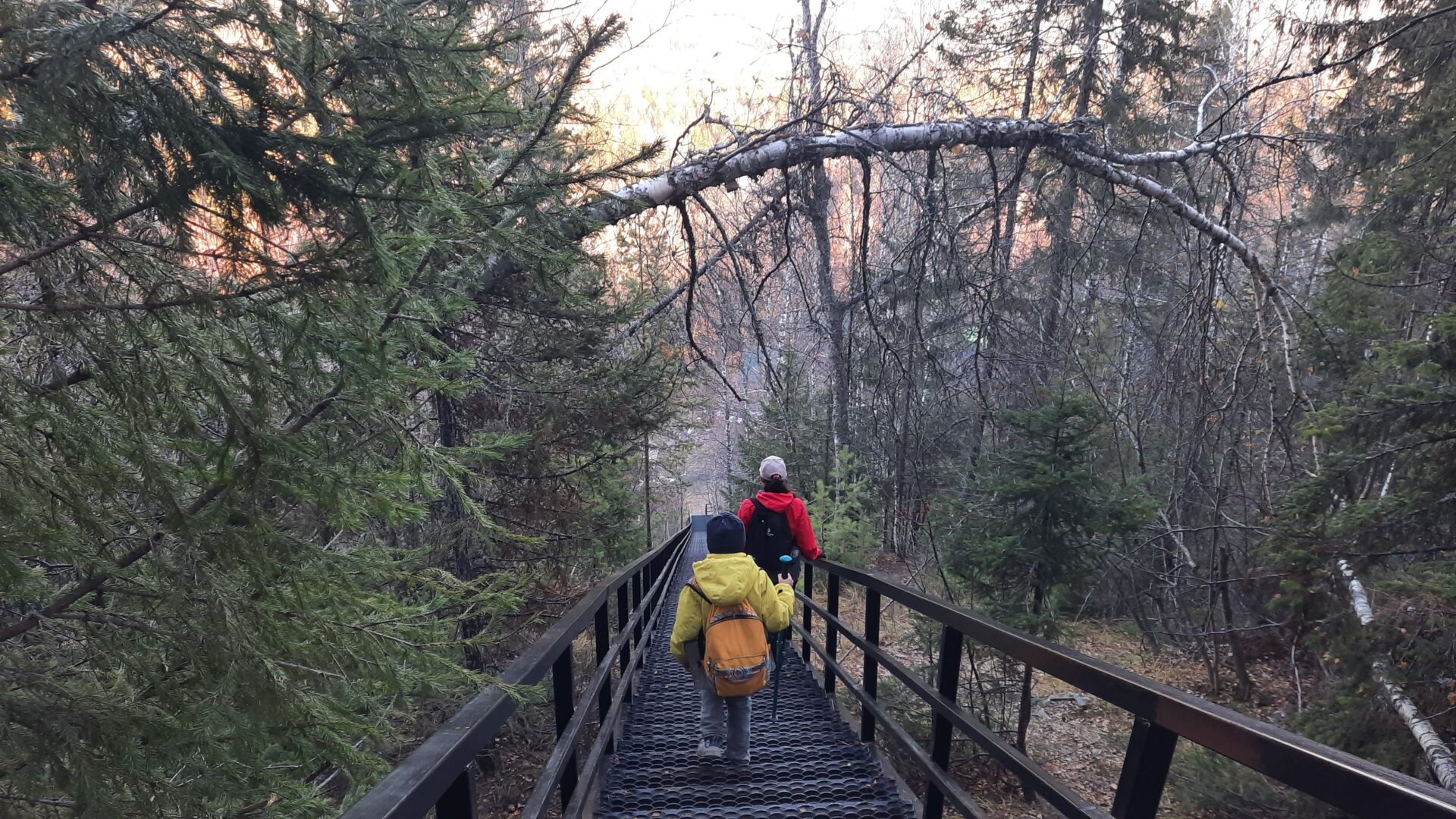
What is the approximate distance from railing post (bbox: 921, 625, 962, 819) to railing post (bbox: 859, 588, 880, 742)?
1.03 m

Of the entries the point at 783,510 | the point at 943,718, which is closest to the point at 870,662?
the point at 943,718

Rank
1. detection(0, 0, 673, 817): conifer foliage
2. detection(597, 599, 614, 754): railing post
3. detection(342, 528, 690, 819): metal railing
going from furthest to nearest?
detection(597, 599, 614, 754): railing post < detection(0, 0, 673, 817): conifer foliage < detection(342, 528, 690, 819): metal railing

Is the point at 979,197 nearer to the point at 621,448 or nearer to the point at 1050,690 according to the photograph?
the point at 621,448

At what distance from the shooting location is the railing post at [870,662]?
12.3 ft

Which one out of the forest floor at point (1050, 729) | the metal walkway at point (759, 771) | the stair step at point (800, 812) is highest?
the stair step at point (800, 812)

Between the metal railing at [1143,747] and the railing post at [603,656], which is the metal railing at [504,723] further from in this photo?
the metal railing at [1143,747]

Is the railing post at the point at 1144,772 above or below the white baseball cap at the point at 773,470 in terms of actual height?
below

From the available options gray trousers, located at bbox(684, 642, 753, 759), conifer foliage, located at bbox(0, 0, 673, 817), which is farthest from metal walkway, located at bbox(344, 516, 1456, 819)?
conifer foliage, located at bbox(0, 0, 673, 817)

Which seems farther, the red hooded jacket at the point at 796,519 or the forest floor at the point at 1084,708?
the forest floor at the point at 1084,708

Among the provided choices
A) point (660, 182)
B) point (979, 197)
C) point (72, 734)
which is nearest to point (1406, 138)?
point (979, 197)

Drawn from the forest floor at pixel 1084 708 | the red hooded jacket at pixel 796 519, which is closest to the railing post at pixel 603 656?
the red hooded jacket at pixel 796 519

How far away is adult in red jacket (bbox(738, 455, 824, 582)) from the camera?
529 centimetres

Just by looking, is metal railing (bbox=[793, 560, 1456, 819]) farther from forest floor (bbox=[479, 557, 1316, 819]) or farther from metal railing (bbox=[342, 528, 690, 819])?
forest floor (bbox=[479, 557, 1316, 819])

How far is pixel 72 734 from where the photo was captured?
80.9 inches
